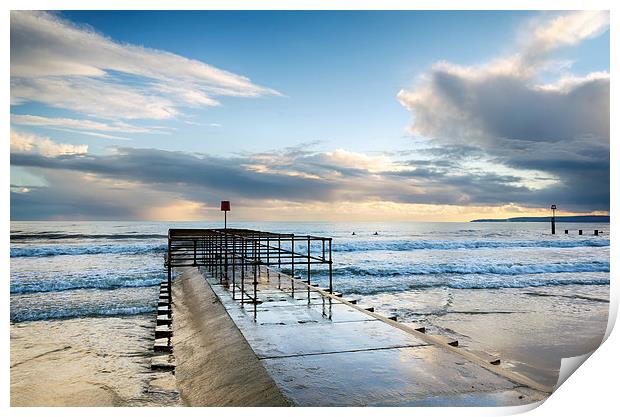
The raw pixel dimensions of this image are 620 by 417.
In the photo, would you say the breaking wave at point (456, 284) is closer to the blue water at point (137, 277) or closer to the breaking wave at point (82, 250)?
the blue water at point (137, 277)

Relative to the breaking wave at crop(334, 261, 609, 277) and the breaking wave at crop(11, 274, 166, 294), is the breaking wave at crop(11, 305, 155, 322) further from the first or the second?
the breaking wave at crop(334, 261, 609, 277)

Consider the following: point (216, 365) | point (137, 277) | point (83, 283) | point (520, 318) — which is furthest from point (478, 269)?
point (216, 365)

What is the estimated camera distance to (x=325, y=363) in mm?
5484

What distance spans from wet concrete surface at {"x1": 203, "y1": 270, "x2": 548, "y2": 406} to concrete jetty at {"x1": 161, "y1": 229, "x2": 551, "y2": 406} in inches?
0.4

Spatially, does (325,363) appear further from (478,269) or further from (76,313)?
(478,269)

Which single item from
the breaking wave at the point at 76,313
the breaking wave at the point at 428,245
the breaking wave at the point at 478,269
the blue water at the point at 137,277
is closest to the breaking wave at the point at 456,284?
the blue water at the point at 137,277

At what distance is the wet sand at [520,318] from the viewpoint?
930 centimetres

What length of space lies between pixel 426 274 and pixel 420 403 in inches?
826

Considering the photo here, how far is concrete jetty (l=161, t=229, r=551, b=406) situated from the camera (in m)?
4.59

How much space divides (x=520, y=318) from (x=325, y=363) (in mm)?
9643

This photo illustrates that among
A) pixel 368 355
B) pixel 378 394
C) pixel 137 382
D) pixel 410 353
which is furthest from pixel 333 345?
pixel 137 382

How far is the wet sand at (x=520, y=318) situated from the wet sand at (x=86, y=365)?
6.42 meters

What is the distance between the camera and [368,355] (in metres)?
5.80
